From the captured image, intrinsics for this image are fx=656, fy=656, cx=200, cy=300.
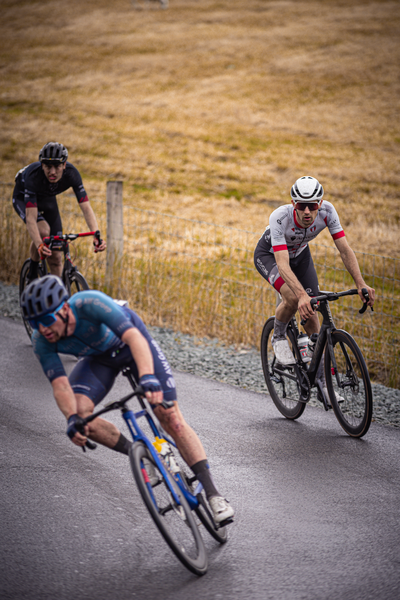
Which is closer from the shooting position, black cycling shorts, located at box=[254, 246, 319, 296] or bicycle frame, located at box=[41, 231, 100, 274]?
black cycling shorts, located at box=[254, 246, 319, 296]

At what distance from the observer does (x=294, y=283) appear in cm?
589

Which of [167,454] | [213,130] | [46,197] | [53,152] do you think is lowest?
[167,454]

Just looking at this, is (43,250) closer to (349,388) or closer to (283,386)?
(283,386)

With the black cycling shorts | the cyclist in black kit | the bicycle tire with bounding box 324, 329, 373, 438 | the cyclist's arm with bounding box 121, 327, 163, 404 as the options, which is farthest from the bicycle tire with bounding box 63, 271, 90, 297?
the cyclist's arm with bounding box 121, 327, 163, 404

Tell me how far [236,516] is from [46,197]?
5.05 meters

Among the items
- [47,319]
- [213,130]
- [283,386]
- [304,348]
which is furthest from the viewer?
[213,130]

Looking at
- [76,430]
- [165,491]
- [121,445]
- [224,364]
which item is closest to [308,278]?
[224,364]

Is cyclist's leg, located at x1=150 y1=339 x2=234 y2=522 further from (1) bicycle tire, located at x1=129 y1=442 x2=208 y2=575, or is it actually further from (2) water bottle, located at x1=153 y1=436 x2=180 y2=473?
(1) bicycle tire, located at x1=129 y1=442 x2=208 y2=575

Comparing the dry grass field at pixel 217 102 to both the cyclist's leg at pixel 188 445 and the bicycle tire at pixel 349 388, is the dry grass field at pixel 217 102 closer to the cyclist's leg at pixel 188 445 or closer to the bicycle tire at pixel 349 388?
the bicycle tire at pixel 349 388

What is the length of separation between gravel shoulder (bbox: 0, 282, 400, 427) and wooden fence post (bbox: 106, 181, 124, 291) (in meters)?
1.37

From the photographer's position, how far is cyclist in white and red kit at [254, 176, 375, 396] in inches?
231

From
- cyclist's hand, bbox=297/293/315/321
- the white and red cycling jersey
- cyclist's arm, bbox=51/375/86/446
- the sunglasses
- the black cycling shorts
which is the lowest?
cyclist's arm, bbox=51/375/86/446

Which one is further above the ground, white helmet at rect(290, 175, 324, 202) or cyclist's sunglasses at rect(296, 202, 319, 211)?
white helmet at rect(290, 175, 324, 202)

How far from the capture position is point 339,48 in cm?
4344
